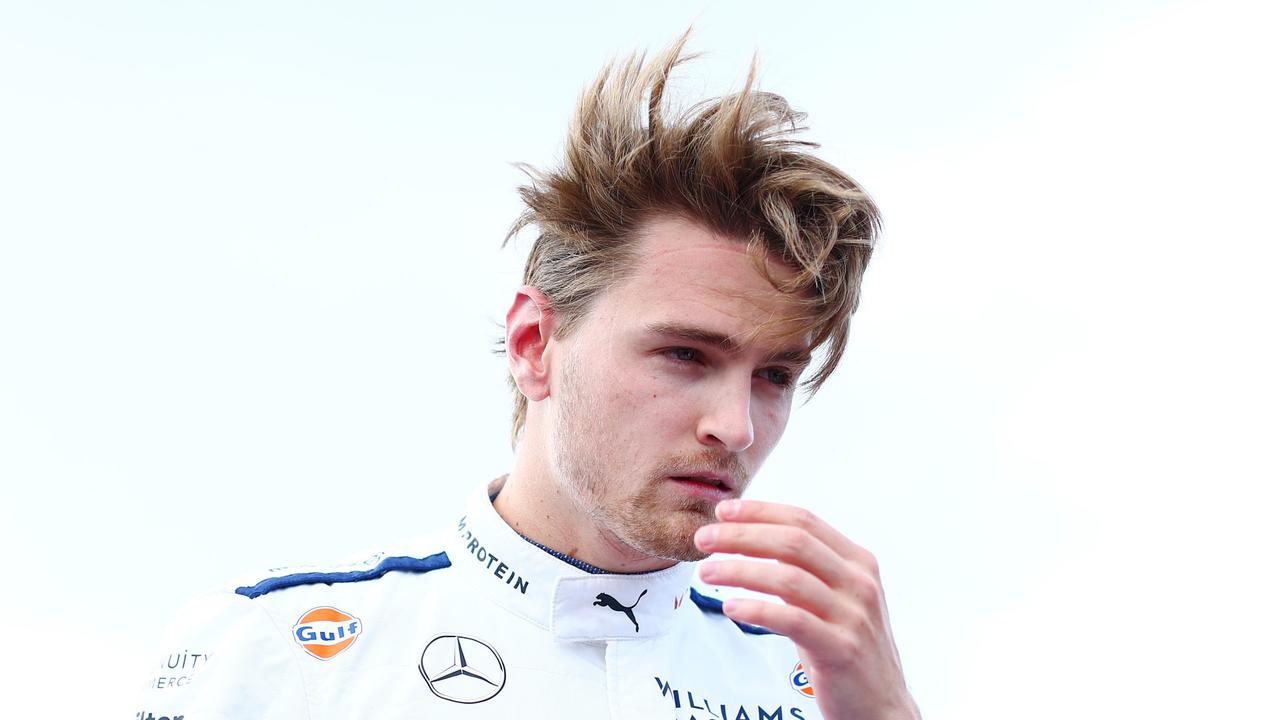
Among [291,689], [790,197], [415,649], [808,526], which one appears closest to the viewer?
[808,526]

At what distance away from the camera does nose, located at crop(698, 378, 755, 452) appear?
3.57 metres

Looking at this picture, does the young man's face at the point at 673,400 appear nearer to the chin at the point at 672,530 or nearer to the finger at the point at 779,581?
the chin at the point at 672,530

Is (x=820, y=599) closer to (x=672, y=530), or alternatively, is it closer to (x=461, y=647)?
(x=672, y=530)

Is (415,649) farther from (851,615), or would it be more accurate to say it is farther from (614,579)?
(851,615)

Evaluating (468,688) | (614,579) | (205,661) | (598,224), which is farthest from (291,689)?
(598,224)

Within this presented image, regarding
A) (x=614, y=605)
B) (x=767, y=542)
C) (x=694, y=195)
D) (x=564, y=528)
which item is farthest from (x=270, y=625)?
(x=694, y=195)

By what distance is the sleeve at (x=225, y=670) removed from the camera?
329 centimetres

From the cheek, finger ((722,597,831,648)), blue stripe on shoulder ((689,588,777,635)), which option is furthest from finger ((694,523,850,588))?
blue stripe on shoulder ((689,588,777,635))

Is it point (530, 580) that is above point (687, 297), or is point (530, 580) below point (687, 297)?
below

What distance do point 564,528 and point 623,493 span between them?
344mm

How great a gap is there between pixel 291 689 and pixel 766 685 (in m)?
1.69

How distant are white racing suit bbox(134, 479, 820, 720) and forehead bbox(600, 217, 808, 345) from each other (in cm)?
90

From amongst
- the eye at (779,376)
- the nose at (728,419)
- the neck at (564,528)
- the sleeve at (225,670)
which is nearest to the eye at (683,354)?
the nose at (728,419)

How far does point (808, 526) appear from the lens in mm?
2949
